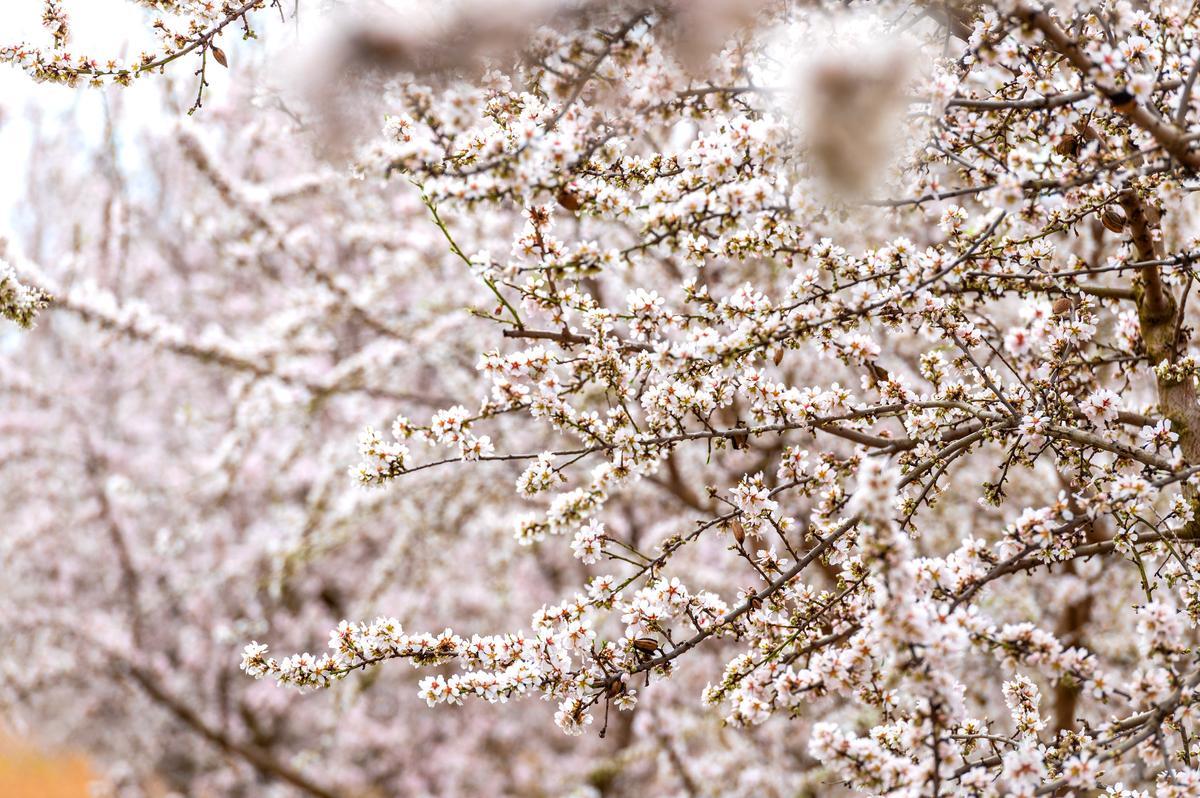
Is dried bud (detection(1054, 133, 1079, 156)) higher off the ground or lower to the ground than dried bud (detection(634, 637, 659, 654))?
higher

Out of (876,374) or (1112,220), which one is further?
(876,374)

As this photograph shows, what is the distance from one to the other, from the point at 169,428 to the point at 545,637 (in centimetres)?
1023

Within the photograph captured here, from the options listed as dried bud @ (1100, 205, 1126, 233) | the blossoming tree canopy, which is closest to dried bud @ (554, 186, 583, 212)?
the blossoming tree canopy

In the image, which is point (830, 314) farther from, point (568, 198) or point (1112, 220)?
point (1112, 220)

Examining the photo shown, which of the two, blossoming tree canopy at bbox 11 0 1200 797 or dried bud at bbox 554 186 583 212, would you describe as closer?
blossoming tree canopy at bbox 11 0 1200 797

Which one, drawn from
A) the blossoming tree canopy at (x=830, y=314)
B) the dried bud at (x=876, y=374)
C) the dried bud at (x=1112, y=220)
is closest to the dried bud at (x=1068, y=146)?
the blossoming tree canopy at (x=830, y=314)

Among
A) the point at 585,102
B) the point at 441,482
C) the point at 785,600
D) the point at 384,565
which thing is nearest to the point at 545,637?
the point at 785,600

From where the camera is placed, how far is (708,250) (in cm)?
242

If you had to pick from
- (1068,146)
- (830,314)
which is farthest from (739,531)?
(1068,146)

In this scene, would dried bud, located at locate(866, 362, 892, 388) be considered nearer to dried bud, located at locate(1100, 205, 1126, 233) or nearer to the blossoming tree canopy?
the blossoming tree canopy

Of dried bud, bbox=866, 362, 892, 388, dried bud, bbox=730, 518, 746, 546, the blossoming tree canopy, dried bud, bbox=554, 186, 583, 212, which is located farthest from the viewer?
dried bud, bbox=866, 362, 892, 388

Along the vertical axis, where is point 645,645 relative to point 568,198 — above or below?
below

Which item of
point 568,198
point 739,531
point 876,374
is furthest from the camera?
point 876,374

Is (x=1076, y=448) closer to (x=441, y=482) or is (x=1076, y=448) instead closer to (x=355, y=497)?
(x=441, y=482)
